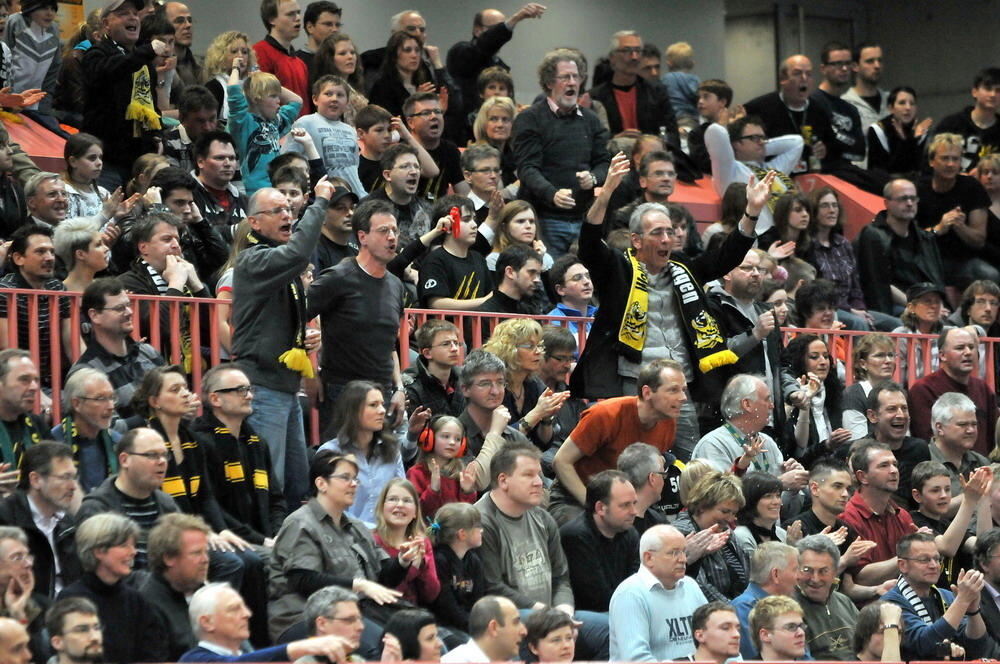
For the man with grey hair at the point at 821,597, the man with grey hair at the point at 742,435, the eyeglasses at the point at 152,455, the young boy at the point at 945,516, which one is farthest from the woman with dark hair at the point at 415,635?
the young boy at the point at 945,516

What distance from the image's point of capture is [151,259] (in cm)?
962

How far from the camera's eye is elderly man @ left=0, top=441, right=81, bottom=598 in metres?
7.63

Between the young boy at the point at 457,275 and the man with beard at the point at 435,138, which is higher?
the man with beard at the point at 435,138

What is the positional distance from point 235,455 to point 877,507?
356cm

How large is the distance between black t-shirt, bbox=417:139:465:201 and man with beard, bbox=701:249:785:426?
92.6 inches

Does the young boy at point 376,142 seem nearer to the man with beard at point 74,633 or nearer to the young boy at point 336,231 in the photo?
the young boy at point 336,231

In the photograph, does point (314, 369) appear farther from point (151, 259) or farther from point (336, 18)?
point (336, 18)

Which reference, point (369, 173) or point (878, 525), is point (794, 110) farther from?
point (878, 525)

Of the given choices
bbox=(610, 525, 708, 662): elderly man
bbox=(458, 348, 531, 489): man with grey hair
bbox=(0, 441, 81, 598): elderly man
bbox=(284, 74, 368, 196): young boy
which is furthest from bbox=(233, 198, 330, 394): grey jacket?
bbox=(284, 74, 368, 196): young boy

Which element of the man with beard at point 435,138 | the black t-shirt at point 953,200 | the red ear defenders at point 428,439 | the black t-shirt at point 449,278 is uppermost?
the man with beard at point 435,138

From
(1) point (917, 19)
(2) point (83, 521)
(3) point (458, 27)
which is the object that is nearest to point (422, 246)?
(2) point (83, 521)

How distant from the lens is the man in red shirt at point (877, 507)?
9.93m

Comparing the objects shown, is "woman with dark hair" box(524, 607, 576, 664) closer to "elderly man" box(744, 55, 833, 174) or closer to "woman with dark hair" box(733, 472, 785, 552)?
"woman with dark hair" box(733, 472, 785, 552)

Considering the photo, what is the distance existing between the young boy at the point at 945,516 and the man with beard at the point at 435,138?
385cm
